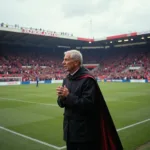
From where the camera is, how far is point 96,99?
3275 mm

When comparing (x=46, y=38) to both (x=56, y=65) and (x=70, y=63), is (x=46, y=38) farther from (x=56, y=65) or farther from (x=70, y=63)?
(x=70, y=63)

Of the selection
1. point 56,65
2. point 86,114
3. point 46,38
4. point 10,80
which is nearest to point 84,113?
point 86,114

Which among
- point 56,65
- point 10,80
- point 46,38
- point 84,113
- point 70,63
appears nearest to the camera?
point 84,113

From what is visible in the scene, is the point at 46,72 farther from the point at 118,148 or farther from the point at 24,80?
the point at 118,148

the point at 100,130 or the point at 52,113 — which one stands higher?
the point at 100,130

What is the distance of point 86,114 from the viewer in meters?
3.27

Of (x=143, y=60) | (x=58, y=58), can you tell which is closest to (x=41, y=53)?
(x=58, y=58)

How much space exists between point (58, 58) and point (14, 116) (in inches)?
2201

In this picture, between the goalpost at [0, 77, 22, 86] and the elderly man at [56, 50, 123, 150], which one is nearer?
the elderly man at [56, 50, 123, 150]

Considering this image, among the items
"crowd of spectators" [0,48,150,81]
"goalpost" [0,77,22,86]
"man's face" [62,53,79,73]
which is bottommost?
"goalpost" [0,77,22,86]

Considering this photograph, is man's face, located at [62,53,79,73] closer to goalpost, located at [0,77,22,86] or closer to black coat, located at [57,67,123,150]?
black coat, located at [57,67,123,150]

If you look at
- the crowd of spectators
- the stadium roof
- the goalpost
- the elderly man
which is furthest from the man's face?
the crowd of spectators

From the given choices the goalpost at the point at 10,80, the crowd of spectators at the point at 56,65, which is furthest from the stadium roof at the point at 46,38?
the goalpost at the point at 10,80

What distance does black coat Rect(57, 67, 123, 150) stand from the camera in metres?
3.17
